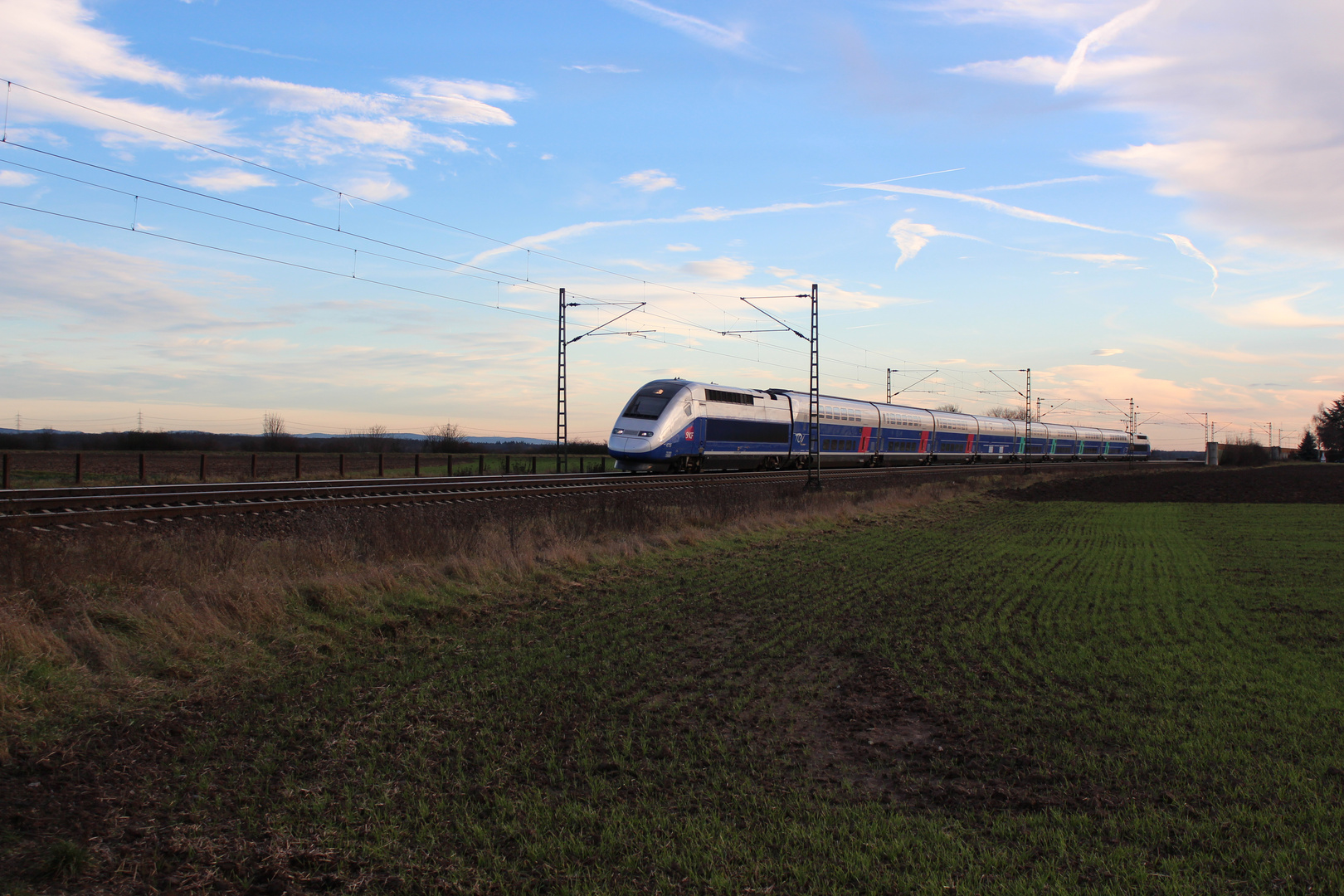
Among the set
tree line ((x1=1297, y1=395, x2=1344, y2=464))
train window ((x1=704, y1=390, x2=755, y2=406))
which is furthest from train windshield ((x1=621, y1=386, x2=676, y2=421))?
tree line ((x1=1297, y1=395, x2=1344, y2=464))

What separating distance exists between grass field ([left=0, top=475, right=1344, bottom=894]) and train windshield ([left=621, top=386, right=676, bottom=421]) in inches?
862

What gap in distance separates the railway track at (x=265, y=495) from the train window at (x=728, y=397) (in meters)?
4.37

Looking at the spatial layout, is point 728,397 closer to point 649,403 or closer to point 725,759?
point 649,403

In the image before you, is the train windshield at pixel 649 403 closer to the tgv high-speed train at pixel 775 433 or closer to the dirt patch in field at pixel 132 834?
the tgv high-speed train at pixel 775 433

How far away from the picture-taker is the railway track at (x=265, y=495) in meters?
14.4

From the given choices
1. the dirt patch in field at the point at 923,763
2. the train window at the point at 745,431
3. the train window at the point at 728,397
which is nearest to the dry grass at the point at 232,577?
the dirt patch in field at the point at 923,763

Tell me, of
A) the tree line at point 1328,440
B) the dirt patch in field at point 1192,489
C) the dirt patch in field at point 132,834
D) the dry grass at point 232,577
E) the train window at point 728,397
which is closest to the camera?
the dirt patch in field at point 132,834

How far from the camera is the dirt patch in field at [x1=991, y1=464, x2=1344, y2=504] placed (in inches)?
1549

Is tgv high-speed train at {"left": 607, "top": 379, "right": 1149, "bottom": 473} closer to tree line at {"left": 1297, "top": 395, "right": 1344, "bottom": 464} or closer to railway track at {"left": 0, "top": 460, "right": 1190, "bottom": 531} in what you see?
railway track at {"left": 0, "top": 460, "right": 1190, "bottom": 531}

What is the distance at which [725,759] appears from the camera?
560 centimetres

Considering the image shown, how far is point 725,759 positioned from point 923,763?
1371mm

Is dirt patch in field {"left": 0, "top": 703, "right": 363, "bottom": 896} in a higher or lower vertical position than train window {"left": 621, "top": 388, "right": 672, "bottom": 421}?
lower

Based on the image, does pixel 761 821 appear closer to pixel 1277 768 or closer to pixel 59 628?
pixel 1277 768

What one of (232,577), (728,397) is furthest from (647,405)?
(232,577)
